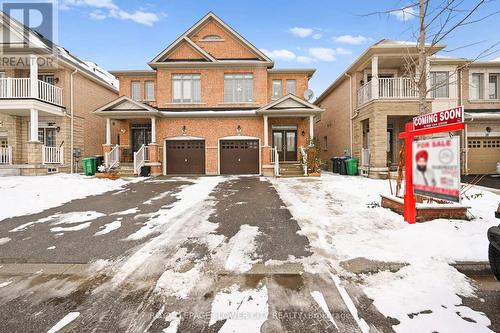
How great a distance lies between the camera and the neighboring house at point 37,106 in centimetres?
1488

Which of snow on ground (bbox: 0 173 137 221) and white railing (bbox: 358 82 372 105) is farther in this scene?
white railing (bbox: 358 82 372 105)

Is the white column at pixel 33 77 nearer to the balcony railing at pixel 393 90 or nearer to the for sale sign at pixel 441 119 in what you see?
the for sale sign at pixel 441 119

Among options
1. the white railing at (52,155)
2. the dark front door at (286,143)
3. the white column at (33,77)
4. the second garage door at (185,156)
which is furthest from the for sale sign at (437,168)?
the white column at (33,77)

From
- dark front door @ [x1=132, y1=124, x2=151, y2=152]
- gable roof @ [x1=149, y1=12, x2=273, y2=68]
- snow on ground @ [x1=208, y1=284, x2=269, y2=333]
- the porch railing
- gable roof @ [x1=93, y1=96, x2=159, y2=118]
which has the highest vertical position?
gable roof @ [x1=149, y1=12, x2=273, y2=68]

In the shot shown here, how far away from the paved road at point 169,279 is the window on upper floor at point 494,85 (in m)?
19.9

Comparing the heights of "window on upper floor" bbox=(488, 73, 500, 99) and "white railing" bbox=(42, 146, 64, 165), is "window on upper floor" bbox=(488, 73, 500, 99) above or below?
above

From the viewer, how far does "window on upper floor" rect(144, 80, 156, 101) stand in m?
18.2

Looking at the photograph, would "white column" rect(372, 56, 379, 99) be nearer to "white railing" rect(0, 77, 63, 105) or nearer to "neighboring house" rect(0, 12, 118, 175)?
"neighboring house" rect(0, 12, 118, 175)

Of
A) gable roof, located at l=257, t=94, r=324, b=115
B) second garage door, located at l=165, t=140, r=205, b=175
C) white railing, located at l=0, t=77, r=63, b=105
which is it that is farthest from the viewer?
second garage door, located at l=165, t=140, r=205, b=175

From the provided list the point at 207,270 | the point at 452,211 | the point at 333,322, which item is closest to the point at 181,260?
the point at 207,270

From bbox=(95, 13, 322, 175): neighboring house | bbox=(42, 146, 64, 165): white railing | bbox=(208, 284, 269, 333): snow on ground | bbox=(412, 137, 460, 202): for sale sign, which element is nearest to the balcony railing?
bbox=(95, 13, 322, 175): neighboring house

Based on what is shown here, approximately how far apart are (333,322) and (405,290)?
3.58 ft

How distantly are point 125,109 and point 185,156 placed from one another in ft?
15.6

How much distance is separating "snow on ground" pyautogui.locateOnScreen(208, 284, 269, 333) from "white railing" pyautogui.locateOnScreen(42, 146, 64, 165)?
17912mm
